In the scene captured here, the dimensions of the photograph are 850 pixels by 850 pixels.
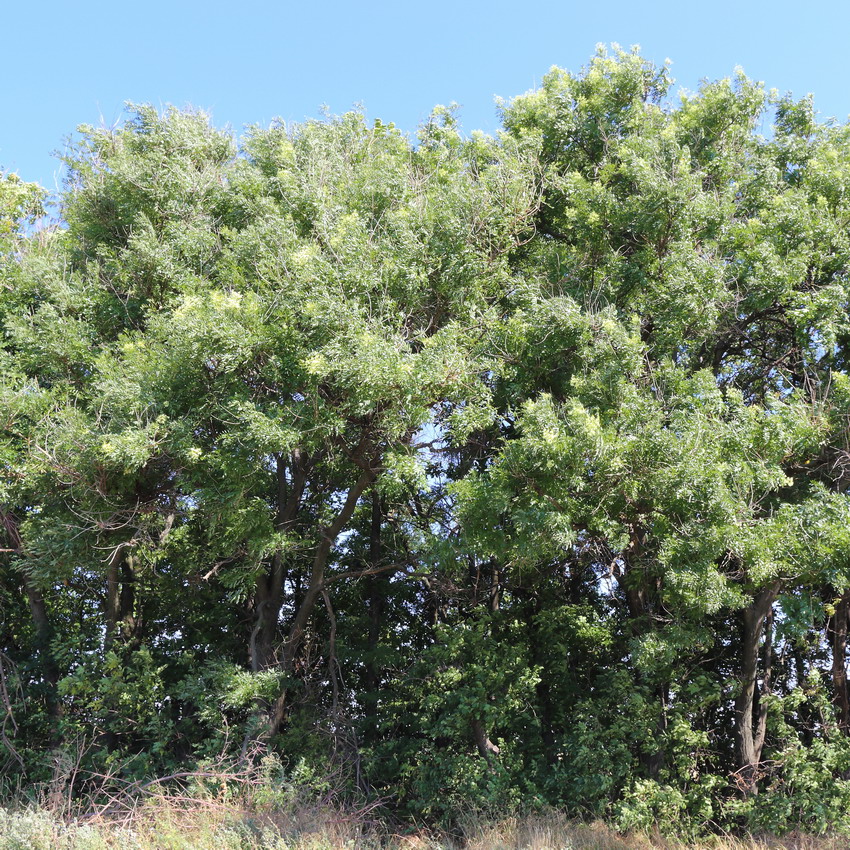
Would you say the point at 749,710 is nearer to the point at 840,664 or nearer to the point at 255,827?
the point at 840,664

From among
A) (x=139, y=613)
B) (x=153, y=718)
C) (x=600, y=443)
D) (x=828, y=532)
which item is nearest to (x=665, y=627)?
(x=828, y=532)

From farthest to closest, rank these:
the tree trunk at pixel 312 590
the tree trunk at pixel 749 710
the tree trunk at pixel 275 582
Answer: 1. the tree trunk at pixel 275 582
2. the tree trunk at pixel 312 590
3. the tree trunk at pixel 749 710

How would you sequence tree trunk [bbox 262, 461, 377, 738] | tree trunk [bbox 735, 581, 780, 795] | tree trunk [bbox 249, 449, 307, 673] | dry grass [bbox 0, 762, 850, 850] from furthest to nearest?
tree trunk [bbox 249, 449, 307, 673]
tree trunk [bbox 262, 461, 377, 738]
tree trunk [bbox 735, 581, 780, 795]
dry grass [bbox 0, 762, 850, 850]

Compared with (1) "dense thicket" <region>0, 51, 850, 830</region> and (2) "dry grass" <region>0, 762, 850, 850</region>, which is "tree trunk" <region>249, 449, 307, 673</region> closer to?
(1) "dense thicket" <region>0, 51, 850, 830</region>

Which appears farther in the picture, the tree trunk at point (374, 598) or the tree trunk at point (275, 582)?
the tree trunk at point (374, 598)

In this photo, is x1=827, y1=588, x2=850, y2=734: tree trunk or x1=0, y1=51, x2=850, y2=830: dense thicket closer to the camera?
x1=0, y1=51, x2=850, y2=830: dense thicket

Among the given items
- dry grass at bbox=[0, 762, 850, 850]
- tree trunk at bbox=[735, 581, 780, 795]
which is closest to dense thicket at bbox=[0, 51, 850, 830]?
tree trunk at bbox=[735, 581, 780, 795]

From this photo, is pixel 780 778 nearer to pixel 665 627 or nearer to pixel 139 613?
pixel 665 627

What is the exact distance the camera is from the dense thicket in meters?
8.08

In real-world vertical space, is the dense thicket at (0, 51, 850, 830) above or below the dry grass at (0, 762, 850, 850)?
above

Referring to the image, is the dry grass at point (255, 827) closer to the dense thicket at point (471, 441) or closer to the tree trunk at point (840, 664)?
the dense thicket at point (471, 441)

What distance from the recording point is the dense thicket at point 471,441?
8078mm

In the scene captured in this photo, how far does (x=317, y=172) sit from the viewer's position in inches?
411

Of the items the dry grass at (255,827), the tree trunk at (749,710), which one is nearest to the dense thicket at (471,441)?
the tree trunk at (749,710)
